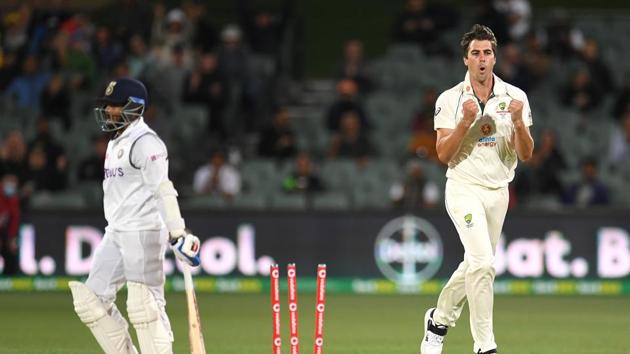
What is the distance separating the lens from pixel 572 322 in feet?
40.9

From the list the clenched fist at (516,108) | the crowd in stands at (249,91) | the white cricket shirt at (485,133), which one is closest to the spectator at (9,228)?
the crowd in stands at (249,91)

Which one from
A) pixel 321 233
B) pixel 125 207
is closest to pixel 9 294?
pixel 321 233

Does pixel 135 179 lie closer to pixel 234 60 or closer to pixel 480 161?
pixel 480 161

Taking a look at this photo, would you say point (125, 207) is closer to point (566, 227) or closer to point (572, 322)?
point (572, 322)

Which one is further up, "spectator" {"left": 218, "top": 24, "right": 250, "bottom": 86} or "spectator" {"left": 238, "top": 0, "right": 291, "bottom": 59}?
"spectator" {"left": 238, "top": 0, "right": 291, "bottom": 59}

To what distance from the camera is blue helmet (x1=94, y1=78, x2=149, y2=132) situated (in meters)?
7.73

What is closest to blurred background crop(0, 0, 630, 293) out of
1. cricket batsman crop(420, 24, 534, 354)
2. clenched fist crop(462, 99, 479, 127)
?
cricket batsman crop(420, 24, 534, 354)

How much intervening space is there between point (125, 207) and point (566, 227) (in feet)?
29.8

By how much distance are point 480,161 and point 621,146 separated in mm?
9913

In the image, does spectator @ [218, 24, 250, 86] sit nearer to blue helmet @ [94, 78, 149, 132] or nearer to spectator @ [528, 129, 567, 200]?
spectator @ [528, 129, 567, 200]

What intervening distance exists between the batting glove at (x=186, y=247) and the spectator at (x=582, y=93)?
11.8 meters

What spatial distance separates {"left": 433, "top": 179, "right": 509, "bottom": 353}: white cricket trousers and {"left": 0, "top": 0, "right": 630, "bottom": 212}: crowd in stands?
7.87 meters

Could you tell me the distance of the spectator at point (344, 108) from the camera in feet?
58.0

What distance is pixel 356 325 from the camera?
12.1 metres
